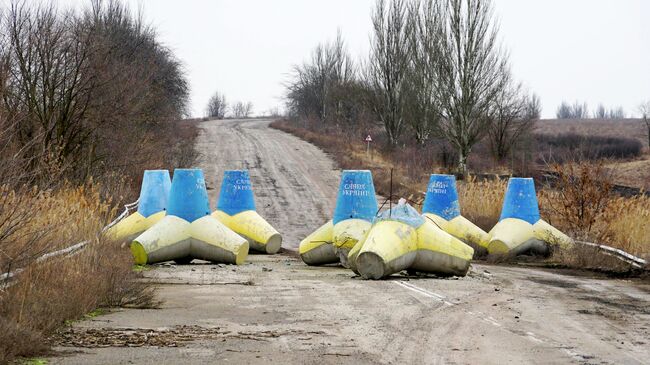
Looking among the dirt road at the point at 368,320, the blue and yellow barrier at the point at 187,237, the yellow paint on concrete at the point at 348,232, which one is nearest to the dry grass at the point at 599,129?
the yellow paint on concrete at the point at 348,232

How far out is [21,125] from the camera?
71.8ft

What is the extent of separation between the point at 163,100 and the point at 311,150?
12682 mm

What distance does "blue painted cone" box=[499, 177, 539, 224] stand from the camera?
2088 centimetres

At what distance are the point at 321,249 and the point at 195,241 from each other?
2.68 metres

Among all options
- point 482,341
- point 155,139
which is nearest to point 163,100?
point 155,139

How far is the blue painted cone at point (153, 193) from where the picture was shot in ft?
65.9

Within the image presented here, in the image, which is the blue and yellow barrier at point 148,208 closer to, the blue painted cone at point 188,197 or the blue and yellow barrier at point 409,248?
the blue painted cone at point 188,197

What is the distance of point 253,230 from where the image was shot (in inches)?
858

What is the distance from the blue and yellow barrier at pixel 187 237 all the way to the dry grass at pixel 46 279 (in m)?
3.46

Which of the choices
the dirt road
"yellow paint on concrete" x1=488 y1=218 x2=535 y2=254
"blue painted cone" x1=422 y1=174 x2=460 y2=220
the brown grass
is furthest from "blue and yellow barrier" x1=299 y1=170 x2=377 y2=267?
the brown grass

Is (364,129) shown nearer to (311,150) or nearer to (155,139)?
(311,150)

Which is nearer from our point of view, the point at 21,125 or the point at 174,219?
the point at 174,219

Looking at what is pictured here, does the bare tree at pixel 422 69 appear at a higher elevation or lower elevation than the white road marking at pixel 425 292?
higher

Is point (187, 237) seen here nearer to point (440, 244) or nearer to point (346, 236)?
point (346, 236)
